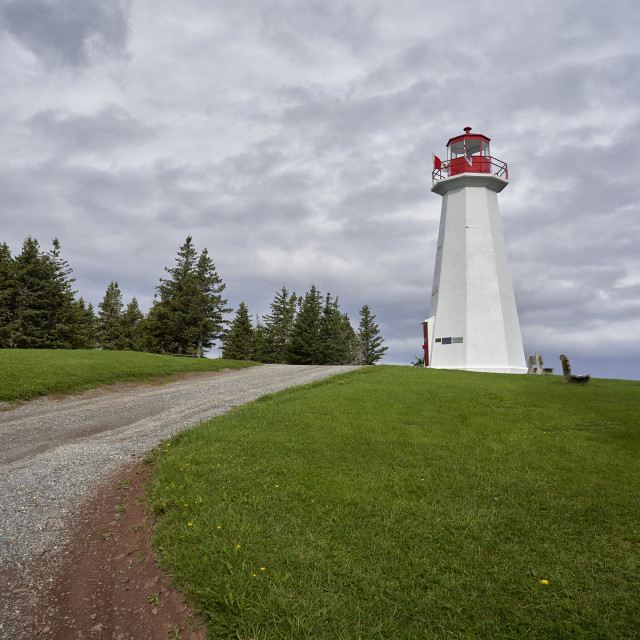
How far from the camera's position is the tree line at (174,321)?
38406 millimetres

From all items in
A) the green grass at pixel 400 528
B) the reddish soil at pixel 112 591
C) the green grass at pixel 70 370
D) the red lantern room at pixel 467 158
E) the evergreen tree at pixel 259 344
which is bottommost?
the reddish soil at pixel 112 591

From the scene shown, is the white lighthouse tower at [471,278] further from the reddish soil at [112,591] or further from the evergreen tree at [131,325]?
the evergreen tree at [131,325]

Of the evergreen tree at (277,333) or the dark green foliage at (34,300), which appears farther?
the evergreen tree at (277,333)

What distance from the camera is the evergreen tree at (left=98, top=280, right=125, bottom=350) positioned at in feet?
195

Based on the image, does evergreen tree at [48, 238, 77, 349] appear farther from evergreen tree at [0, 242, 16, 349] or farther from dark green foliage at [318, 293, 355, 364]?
dark green foliage at [318, 293, 355, 364]

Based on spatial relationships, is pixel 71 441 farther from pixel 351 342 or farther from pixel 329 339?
pixel 351 342

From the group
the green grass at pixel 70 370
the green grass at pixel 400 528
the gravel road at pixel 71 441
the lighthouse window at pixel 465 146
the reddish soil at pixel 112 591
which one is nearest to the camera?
the reddish soil at pixel 112 591

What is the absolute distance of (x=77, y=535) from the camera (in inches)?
222

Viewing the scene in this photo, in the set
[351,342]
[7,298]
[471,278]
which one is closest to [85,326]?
[7,298]

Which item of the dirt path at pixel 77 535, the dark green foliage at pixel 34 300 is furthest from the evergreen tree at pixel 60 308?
the dirt path at pixel 77 535

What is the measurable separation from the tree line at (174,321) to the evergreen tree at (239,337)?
0.13 m

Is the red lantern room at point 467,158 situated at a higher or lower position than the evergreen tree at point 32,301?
higher

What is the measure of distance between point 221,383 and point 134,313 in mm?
48365

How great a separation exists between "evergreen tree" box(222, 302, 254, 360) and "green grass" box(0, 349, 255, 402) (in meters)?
30.6
